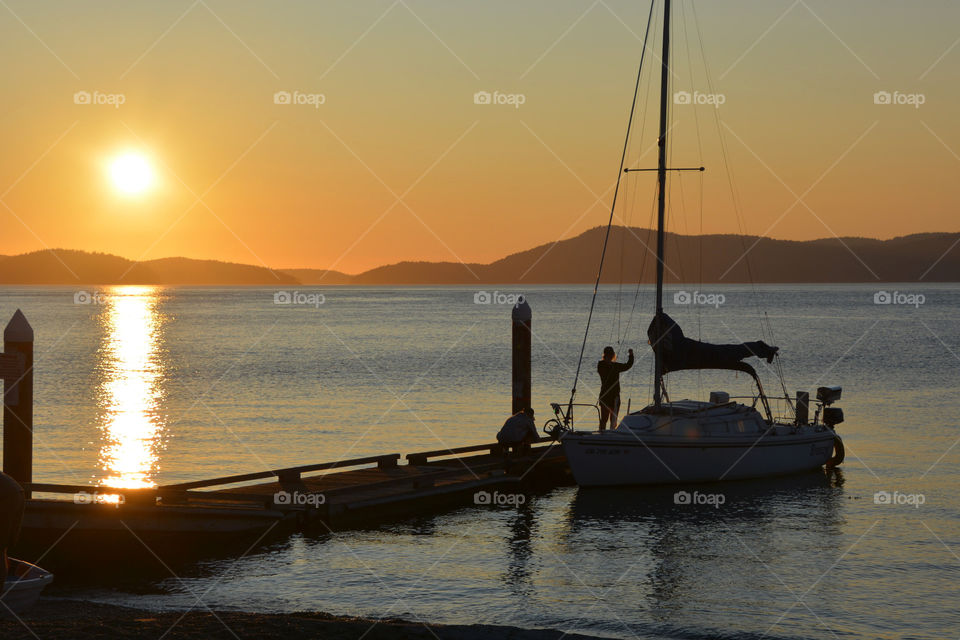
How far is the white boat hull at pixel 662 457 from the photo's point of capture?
2472cm

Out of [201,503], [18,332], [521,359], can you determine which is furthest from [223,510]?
[521,359]

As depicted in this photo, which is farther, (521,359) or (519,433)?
(521,359)

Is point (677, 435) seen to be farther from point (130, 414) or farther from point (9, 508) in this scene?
point (130, 414)

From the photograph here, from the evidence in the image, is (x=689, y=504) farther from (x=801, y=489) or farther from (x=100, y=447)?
(x=100, y=447)

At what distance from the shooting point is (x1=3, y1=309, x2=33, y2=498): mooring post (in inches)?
821

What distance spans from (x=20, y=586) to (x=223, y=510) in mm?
5509

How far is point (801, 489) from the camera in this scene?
1066 inches

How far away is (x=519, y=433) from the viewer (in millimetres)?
25453

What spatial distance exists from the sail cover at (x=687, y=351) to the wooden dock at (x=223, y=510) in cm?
561

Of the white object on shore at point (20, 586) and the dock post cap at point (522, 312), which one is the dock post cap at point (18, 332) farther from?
the dock post cap at point (522, 312)

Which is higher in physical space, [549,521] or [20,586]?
[20,586]

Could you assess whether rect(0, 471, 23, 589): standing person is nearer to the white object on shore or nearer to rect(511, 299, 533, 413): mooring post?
the white object on shore

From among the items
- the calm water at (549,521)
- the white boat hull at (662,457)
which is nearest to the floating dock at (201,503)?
the calm water at (549,521)

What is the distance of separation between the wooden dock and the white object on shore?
414 cm
